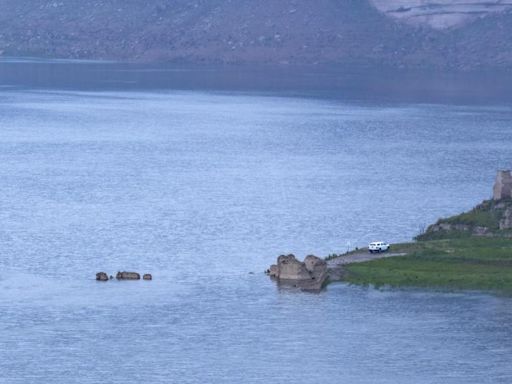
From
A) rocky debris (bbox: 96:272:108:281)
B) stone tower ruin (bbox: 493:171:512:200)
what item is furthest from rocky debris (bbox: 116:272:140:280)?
stone tower ruin (bbox: 493:171:512:200)

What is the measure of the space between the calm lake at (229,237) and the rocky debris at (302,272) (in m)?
0.51

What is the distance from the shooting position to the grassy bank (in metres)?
63.6

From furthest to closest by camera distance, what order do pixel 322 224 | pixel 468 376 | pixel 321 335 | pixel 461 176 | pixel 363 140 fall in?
pixel 363 140, pixel 461 176, pixel 322 224, pixel 321 335, pixel 468 376

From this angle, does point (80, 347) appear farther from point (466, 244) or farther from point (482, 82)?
point (482, 82)

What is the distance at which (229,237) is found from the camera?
74.0 metres

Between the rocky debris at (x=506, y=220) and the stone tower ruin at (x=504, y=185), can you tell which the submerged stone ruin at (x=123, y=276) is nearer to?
the rocky debris at (x=506, y=220)

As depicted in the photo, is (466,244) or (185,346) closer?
(185,346)

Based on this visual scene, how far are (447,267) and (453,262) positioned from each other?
1.47 ft

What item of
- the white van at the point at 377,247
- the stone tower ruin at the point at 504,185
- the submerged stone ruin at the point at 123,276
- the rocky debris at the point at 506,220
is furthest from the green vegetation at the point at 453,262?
the submerged stone ruin at the point at 123,276

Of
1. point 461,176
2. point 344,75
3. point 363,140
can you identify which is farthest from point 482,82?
point 461,176

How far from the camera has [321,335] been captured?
58.3 m

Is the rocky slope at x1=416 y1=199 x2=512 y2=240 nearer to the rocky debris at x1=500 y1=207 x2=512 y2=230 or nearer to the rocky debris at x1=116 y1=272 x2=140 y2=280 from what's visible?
the rocky debris at x1=500 y1=207 x2=512 y2=230

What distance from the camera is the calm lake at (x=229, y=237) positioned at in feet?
184

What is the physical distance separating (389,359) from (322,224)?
2183 centimetres
